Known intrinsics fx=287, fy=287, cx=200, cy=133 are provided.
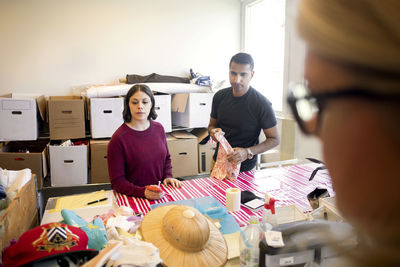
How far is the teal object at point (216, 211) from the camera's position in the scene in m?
1.40

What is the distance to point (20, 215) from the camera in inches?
54.6

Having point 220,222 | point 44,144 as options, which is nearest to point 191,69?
point 44,144

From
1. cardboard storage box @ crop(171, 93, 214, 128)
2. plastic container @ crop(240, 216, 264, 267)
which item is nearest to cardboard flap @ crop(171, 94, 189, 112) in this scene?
cardboard storage box @ crop(171, 93, 214, 128)

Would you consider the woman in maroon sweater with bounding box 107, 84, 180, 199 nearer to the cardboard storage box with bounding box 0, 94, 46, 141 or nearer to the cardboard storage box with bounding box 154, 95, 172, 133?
the cardboard storage box with bounding box 154, 95, 172, 133

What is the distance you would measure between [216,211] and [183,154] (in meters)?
2.19

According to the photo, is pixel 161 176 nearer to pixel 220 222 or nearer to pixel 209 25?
pixel 220 222

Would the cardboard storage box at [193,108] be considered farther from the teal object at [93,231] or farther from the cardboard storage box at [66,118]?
the teal object at [93,231]

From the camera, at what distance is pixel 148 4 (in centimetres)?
393

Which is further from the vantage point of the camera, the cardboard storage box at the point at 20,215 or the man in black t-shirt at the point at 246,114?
the man in black t-shirt at the point at 246,114

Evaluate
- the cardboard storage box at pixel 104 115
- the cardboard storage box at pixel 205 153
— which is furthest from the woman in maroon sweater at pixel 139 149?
the cardboard storage box at pixel 205 153

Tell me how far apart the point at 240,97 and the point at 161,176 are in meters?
0.93

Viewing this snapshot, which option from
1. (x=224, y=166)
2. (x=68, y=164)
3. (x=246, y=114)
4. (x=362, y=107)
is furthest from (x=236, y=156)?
(x=68, y=164)

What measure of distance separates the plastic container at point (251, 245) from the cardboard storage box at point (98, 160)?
8.51 feet

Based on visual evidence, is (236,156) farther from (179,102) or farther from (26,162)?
(26,162)
